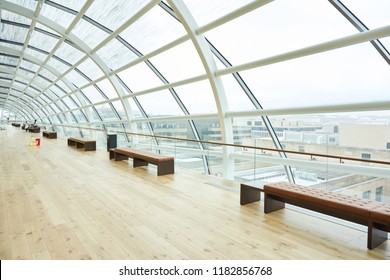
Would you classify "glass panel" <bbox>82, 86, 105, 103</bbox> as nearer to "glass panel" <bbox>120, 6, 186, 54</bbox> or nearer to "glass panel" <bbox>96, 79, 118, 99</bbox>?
"glass panel" <bbox>96, 79, 118, 99</bbox>

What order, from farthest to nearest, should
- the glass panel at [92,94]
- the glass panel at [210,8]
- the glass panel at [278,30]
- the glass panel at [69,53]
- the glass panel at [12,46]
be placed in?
1. the glass panel at [92,94]
2. the glass panel at [12,46]
3. the glass panel at [69,53]
4. the glass panel at [210,8]
5. the glass panel at [278,30]

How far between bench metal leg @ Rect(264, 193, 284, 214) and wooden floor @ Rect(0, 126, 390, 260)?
0.10 metres

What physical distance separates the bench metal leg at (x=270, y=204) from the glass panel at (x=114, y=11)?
6.50m

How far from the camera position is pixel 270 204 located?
3.33 metres

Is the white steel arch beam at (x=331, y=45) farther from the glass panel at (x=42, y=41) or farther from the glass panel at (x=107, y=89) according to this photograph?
the glass panel at (x=42, y=41)

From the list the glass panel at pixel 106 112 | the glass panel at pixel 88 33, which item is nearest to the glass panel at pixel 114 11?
the glass panel at pixel 88 33

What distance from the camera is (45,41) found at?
1218 cm

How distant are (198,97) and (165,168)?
14.1ft

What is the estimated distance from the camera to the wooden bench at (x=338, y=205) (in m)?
2.34

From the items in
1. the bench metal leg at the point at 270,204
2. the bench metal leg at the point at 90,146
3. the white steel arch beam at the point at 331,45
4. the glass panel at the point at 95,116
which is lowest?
the bench metal leg at the point at 270,204

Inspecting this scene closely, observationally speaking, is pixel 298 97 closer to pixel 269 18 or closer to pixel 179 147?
pixel 269 18

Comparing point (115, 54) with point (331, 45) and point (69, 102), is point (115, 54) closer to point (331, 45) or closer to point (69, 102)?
point (331, 45)

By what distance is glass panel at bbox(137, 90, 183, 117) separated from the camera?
1049 centimetres

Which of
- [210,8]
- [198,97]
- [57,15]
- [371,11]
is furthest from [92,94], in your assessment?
[371,11]
